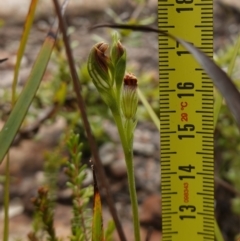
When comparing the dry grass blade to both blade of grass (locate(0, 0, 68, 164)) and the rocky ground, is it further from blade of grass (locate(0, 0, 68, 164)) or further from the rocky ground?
the rocky ground

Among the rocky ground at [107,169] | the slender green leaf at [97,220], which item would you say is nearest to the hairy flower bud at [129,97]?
the slender green leaf at [97,220]

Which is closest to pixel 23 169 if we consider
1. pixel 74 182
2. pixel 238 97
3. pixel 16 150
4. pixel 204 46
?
pixel 16 150

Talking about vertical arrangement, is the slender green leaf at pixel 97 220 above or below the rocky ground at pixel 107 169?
below

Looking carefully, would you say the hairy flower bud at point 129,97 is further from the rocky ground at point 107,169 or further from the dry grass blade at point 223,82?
the rocky ground at point 107,169

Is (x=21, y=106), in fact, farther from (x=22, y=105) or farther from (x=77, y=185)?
(x=77, y=185)

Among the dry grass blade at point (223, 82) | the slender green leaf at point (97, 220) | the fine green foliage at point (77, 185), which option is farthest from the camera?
the fine green foliage at point (77, 185)

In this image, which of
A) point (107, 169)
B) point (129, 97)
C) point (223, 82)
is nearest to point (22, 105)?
point (129, 97)

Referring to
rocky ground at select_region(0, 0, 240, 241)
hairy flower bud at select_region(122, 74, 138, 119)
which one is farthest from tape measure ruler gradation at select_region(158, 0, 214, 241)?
rocky ground at select_region(0, 0, 240, 241)
